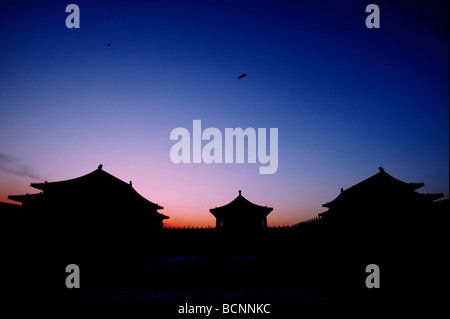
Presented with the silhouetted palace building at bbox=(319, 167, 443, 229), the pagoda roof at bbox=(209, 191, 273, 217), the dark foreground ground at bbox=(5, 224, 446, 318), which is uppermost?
the silhouetted palace building at bbox=(319, 167, 443, 229)

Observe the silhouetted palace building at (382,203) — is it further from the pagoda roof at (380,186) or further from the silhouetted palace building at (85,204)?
the silhouetted palace building at (85,204)

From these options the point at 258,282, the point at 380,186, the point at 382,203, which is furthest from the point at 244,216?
the point at 258,282

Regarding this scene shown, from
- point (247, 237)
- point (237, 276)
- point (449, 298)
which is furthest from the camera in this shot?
point (247, 237)

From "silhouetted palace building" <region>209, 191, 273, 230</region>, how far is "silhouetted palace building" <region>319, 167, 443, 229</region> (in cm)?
547

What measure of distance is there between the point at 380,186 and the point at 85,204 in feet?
55.8

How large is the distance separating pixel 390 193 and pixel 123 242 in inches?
641

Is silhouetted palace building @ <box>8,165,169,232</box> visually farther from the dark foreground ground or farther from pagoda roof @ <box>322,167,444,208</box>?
pagoda roof @ <box>322,167,444,208</box>

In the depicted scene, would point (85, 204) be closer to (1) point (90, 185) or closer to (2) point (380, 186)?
(1) point (90, 185)

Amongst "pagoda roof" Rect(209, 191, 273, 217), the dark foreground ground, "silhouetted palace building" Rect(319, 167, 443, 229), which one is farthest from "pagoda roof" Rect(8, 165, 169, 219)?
"silhouetted palace building" Rect(319, 167, 443, 229)

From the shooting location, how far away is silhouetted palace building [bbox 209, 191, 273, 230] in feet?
56.1

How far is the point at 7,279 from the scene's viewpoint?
722 cm

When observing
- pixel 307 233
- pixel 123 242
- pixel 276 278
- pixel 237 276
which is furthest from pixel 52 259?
pixel 307 233

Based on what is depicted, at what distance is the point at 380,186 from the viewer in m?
11.8
